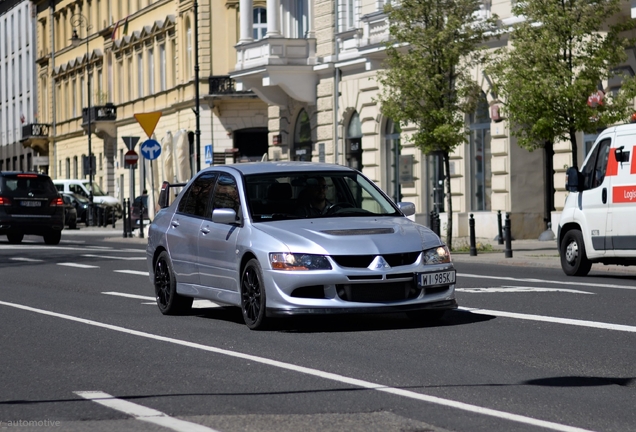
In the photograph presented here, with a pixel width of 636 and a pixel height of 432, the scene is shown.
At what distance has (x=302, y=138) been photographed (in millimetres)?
46062

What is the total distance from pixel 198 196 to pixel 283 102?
3222 cm

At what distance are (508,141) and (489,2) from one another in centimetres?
328

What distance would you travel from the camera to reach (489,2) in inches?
1340

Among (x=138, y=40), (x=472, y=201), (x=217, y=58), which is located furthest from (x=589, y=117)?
(x=138, y=40)

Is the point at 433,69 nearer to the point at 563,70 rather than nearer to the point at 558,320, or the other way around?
the point at 563,70

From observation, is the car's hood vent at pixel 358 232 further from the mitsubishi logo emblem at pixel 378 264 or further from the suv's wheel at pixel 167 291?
the suv's wheel at pixel 167 291

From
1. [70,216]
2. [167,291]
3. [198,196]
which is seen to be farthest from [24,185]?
[198,196]

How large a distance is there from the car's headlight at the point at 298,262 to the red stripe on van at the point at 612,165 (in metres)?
9.06

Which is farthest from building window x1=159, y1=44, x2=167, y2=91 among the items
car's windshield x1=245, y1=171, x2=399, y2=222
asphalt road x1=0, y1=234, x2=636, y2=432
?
car's windshield x1=245, y1=171, x2=399, y2=222

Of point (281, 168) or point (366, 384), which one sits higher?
point (281, 168)

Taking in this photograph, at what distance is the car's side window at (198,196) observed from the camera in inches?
559

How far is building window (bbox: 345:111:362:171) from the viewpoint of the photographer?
138 feet

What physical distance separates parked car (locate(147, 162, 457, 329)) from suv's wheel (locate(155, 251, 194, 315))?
0.4 inches

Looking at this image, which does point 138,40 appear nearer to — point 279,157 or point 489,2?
point 279,157
